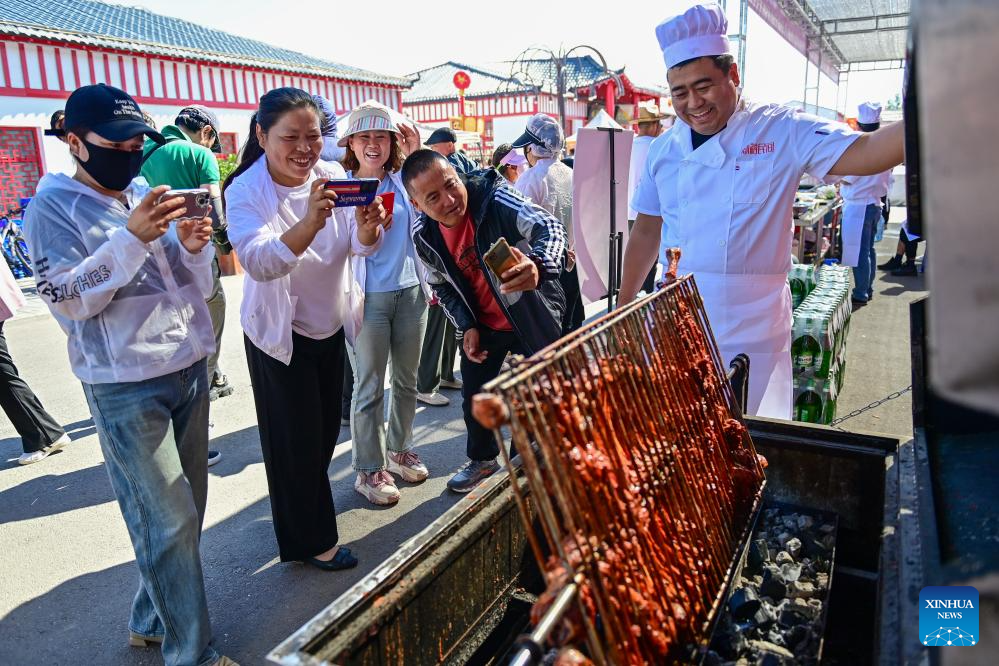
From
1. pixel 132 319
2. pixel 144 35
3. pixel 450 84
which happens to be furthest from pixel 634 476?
pixel 450 84

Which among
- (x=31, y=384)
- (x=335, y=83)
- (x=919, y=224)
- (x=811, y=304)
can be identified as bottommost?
(x=31, y=384)

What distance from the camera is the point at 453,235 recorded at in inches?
127

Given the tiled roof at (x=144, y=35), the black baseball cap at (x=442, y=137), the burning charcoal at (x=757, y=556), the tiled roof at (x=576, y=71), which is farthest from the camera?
the tiled roof at (x=576, y=71)

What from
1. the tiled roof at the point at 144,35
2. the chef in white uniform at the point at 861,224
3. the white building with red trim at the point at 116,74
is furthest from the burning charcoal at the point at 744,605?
the tiled roof at the point at 144,35

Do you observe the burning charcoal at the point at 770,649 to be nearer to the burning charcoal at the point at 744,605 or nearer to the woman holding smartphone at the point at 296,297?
the burning charcoal at the point at 744,605

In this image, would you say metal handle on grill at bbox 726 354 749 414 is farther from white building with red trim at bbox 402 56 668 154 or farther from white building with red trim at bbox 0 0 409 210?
white building with red trim at bbox 402 56 668 154

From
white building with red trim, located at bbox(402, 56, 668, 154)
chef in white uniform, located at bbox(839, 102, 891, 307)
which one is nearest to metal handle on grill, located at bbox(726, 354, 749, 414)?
chef in white uniform, located at bbox(839, 102, 891, 307)

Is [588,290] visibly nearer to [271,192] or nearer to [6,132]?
[271,192]

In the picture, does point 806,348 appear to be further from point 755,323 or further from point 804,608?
point 804,608

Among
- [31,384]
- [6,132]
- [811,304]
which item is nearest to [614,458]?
[811,304]

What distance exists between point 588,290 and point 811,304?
1.99 metres

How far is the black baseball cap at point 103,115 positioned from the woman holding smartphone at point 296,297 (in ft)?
1.63

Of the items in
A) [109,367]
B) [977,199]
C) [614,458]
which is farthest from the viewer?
[109,367]

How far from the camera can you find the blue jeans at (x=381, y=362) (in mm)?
3617
